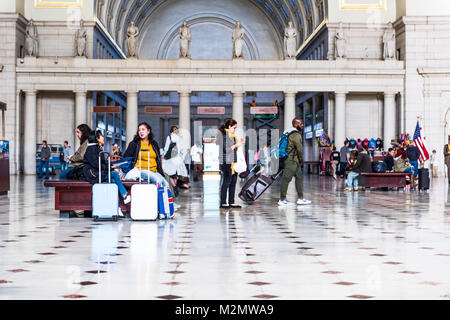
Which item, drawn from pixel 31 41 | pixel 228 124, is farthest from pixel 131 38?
pixel 228 124

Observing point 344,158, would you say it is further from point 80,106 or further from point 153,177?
point 153,177

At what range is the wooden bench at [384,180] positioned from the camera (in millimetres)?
23703

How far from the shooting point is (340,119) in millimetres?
41875

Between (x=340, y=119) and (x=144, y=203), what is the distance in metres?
30.4

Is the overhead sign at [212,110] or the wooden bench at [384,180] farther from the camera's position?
the overhead sign at [212,110]

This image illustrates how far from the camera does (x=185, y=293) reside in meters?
6.03

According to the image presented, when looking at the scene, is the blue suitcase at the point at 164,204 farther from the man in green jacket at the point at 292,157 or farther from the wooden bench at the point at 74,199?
the man in green jacket at the point at 292,157

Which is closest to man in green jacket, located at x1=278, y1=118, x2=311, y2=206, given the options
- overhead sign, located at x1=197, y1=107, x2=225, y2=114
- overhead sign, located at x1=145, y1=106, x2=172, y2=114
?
overhead sign, located at x1=145, y1=106, x2=172, y2=114

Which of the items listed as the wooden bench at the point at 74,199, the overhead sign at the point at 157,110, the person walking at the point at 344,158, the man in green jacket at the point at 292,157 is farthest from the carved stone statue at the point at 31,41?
the wooden bench at the point at 74,199

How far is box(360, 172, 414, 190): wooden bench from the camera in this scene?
77.8 feet

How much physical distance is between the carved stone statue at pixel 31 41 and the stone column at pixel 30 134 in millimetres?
2269

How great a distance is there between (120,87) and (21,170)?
7.31 meters

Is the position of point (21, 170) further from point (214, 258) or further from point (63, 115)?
point (214, 258)

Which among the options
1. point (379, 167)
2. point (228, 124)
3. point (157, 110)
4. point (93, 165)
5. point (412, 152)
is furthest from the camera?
point (157, 110)
